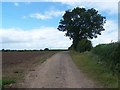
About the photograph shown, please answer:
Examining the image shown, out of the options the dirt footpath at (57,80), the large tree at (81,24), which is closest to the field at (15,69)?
the dirt footpath at (57,80)

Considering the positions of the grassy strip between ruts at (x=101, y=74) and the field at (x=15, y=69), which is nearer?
the grassy strip between ruts at (x=101, y=74)

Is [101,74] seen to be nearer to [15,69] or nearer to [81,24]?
[15,69]

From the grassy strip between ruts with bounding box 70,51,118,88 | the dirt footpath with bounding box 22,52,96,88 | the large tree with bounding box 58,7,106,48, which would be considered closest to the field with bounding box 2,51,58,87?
the dirt footpath with bounding box 22,52,96,88

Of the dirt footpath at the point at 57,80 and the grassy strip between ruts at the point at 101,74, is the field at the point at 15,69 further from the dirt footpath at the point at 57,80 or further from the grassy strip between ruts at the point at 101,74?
the grassy strip between ruts at the point at 101,74

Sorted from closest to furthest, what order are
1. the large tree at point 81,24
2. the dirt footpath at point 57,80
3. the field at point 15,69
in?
1. the dirt footpath at point 57,80
2. the field at point 15,69
3. the large tree at point 81,24

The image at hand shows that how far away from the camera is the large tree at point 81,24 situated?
81875 mm

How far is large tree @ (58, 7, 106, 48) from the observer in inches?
3223

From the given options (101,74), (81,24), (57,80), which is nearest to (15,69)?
(101,74)

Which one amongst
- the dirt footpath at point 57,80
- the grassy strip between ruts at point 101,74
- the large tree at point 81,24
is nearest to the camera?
the dirt footpath at point 57,80

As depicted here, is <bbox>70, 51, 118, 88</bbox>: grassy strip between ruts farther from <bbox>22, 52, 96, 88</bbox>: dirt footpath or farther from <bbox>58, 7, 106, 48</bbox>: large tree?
<bbox>58, 7, 106, 48</bbox>: large tree

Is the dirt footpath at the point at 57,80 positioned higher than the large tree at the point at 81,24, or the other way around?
the large tree at the point at 81,24

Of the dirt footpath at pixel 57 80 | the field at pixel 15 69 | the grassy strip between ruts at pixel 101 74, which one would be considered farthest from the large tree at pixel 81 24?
the dirt footpath at pixel 57 80

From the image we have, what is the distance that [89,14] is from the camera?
83438 mm

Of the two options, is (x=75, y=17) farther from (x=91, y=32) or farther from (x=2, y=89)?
(x=2, y=89)
